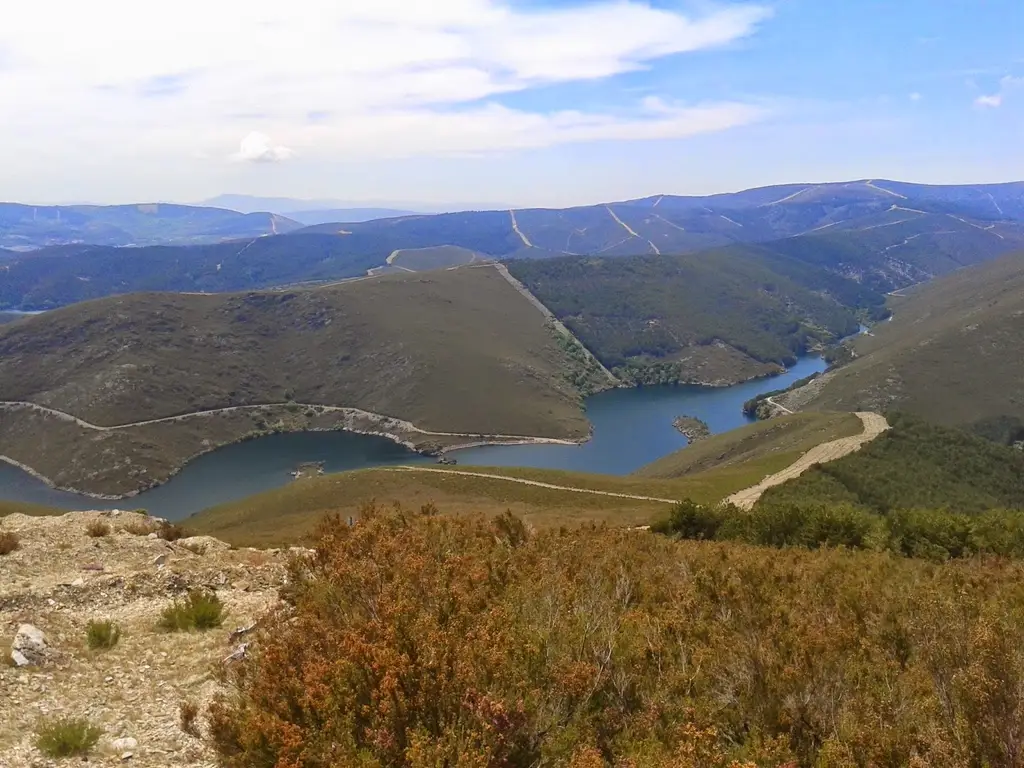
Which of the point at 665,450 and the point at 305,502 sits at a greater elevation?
the point at 305,502

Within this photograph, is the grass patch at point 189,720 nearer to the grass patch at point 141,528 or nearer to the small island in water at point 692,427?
the grass patch at point 141,528

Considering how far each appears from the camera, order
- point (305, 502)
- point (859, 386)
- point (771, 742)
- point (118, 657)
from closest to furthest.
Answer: point (771, 742) → point (118, 657) → point (305, 502) → point (859, 386)

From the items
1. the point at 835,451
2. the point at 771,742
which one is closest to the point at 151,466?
the point at 835,451

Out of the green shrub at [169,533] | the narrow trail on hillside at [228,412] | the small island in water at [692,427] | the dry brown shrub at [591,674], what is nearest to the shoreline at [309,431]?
the narrow trail on hillside at [228,412]

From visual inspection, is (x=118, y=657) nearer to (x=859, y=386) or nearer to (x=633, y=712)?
(x=633, y=712)

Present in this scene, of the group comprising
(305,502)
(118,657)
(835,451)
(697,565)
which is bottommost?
(305,502)

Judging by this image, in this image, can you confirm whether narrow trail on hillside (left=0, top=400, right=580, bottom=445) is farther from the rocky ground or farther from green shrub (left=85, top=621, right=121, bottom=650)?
green shrub (left=85, top=621, right=121, bottom=650)

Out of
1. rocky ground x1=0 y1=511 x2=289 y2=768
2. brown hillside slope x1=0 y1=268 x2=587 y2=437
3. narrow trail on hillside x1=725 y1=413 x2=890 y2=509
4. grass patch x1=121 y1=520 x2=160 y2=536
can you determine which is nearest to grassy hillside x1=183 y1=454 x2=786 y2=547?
narrow trail on hillside x1=725 y1=413 x2=890 y2=509
